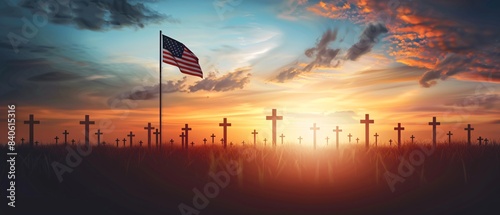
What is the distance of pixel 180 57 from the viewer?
56.9ft

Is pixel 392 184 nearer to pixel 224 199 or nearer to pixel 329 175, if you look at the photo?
pixel 329 175

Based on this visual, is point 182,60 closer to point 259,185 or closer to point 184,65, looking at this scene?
point 184,65

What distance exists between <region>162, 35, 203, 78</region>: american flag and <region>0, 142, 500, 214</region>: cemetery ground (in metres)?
4.29

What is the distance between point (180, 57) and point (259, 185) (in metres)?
7.90

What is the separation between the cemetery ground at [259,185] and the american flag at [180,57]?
429 cm

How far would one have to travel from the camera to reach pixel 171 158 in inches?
571

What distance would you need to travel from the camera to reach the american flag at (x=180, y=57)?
1709 centimetres

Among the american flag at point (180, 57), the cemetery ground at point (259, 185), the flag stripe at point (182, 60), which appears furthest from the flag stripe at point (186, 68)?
the cemetery ground at point (259, 185)

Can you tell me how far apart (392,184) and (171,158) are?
6.92 meters

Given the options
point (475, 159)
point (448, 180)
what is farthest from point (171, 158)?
point (475, 159)

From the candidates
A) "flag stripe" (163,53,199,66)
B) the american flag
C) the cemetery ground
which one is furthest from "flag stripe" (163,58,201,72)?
the cemetery ground

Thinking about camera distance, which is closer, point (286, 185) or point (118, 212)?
point (118, 212)

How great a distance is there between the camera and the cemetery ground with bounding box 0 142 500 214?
32.7ft

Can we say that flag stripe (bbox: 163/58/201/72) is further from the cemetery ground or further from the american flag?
the cemetery ground
